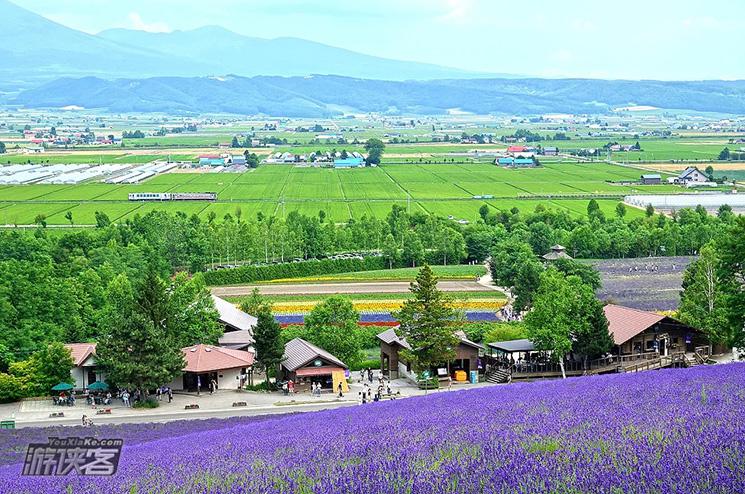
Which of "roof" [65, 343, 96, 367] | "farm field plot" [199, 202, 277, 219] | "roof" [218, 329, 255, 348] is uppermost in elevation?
"roof" [65, 343, 96, 367]

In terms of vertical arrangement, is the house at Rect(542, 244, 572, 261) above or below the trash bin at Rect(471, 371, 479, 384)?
below

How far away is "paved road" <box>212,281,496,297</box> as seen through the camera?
57000 millimetres

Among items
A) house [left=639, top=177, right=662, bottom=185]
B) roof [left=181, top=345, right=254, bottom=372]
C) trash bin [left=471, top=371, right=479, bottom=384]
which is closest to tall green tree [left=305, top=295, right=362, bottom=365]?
roof [left=181, top=345, right=254, bottom=372]

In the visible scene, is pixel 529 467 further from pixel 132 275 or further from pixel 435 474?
pixel 132 275

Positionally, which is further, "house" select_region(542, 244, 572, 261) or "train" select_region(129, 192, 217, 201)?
"train" select_region(129, 192, 217, 201)

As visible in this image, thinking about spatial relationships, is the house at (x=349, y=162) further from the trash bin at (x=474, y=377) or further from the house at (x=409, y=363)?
the trash bin at (x=474, y=377)

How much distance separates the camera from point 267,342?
33250mm

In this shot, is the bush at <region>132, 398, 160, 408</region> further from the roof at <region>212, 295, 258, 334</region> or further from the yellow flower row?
the yellow flower row

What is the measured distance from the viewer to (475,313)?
4916cm

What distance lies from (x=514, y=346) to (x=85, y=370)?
15.6 meters

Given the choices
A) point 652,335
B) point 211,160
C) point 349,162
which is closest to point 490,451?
point 652,335

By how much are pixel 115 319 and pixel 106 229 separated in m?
39.5

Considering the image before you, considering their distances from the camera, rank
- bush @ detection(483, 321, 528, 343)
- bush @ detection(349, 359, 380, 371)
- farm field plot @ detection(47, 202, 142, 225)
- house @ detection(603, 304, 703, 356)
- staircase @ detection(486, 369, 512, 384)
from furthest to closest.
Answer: farm field plot @ detection(47, 202, 142, 225) < bush @ detection(483, 321, 528, 343) < bush @ detection(349, 359, 380, 371) < house @ detection(603, 304, 703, 356) < staircase @ detection(486, 369, 512, 384)

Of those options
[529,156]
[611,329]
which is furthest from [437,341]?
[529,156]
